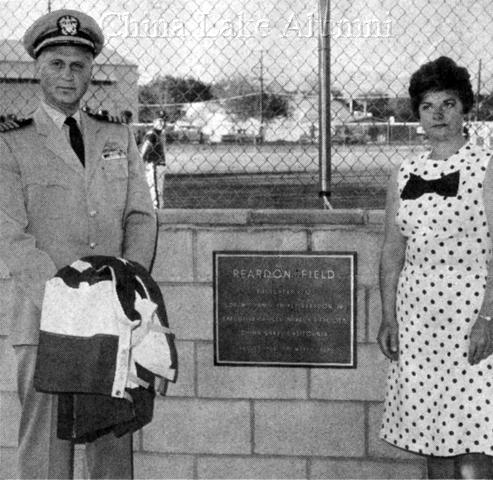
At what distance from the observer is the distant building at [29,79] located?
176 inches

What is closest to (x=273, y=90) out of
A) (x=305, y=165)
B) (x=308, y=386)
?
(x=305, y=165)

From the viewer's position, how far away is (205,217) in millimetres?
4117

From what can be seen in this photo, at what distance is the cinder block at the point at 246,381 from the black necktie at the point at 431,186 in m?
1.04

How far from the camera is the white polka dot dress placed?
3.29m

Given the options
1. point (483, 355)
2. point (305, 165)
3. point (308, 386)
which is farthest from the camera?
point (305, 165)

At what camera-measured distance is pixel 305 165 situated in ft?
→ 14.8

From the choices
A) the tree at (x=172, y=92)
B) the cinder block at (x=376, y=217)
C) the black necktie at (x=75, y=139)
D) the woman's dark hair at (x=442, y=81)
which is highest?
the tree at (x=172, y=92)

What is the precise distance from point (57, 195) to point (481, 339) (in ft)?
4.67

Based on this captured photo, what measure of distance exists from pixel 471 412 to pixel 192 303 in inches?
50.8

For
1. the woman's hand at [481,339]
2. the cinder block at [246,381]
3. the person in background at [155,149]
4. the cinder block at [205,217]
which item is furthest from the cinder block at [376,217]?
the person in background at [155,149]

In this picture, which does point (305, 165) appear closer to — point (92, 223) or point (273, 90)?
point (273, 90)

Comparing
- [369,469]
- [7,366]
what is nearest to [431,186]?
[369,469]

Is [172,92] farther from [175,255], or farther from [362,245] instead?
[362,245]

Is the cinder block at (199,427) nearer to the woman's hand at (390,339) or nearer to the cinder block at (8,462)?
the cinder block at (8,462)
